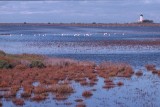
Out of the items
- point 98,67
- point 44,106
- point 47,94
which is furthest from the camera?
point 98,67

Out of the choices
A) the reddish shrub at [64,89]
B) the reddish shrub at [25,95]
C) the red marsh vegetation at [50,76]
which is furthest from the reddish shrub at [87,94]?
the reddish shrub at [25,95]

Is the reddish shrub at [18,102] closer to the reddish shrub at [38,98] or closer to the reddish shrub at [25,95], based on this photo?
the reddish shrub at [38,98]

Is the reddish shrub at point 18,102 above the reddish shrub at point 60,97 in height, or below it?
above

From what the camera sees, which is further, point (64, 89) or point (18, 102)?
point (64, 89)

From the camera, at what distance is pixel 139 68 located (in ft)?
128

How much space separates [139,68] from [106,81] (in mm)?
8779

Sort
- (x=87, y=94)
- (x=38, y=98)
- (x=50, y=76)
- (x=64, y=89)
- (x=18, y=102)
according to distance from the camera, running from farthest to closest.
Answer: (x=50, y=76)
(x=64, y=89)
(x=87, y=94)
(x=38, y=98)
(x=18, y=102)

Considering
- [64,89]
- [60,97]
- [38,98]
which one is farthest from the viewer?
[64,89]

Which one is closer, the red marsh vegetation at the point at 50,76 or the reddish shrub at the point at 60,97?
the reddish shrub at the point at 60,97

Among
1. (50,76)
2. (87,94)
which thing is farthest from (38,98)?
(50,76)

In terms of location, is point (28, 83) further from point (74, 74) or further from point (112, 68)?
point (112, 68)

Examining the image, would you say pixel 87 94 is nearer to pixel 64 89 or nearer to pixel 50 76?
pixel 64 89

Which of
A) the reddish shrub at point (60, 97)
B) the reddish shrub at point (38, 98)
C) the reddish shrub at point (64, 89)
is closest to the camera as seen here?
the reddish shrub at point (38, 98)

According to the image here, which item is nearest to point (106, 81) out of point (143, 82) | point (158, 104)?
point (143, 82)
